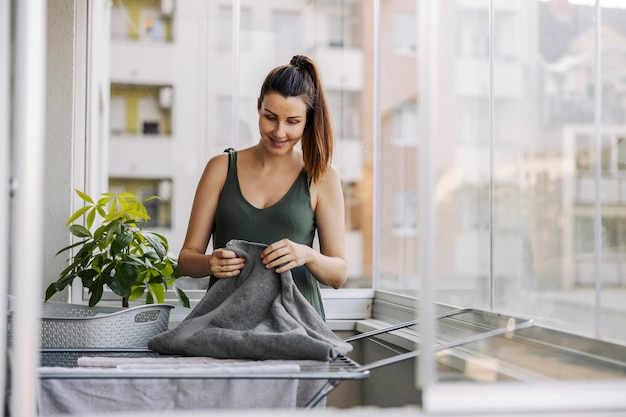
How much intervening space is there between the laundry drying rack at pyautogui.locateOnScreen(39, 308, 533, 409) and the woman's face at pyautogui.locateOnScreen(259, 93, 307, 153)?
0.67m

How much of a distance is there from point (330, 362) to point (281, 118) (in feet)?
2.43

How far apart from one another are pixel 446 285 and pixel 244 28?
75.1 inches

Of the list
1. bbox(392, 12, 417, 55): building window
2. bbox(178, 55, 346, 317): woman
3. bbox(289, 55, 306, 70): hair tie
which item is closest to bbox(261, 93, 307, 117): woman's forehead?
bbox(178, 55, 346, 317): woman

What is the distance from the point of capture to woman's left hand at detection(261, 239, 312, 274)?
2282 millimetres

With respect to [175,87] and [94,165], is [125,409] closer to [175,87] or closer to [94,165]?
[94,165]

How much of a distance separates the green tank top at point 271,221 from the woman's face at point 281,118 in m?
0.15

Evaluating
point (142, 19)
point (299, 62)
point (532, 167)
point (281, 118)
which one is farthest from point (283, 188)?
point (142, 19)

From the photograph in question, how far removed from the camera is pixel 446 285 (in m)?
2.38

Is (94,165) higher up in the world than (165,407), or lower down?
higher up

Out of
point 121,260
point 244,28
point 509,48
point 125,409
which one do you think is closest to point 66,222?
point 121,260

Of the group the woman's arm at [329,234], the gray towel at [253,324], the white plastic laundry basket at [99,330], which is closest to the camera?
the gray towel at [253,324]

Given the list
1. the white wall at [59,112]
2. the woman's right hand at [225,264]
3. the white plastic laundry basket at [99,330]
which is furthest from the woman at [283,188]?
the white wall at [59,112]

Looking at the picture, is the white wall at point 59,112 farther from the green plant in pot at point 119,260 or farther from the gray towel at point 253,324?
the gray towel at point 253,324

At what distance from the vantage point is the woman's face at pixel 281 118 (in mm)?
2545
